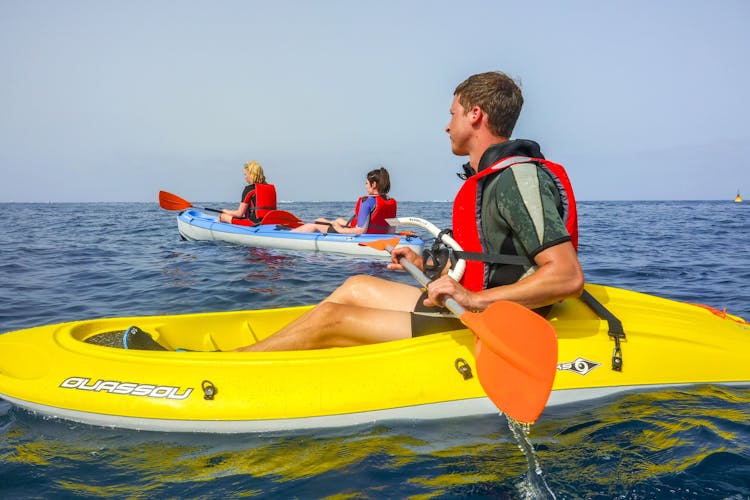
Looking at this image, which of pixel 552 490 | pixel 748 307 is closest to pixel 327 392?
pixel 552 490

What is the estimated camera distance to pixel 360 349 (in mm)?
3162

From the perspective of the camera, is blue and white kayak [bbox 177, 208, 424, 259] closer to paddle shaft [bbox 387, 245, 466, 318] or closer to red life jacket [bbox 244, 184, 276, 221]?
red life jacket [bbox 244, 184, 276, 221]

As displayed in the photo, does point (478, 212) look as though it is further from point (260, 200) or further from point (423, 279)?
point (260, 200)

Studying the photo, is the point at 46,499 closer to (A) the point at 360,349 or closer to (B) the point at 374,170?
(A) the point at 360,349

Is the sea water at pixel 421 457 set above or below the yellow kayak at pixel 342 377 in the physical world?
below

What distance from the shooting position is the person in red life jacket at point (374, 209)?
10.0 meters

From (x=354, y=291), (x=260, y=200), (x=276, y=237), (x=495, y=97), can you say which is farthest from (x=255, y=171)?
(x=495, y=97)

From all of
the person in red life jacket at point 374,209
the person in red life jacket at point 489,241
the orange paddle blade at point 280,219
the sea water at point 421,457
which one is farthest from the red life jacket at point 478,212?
the orange paddle blade at point 280,219

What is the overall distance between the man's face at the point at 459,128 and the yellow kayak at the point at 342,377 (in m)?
1.06

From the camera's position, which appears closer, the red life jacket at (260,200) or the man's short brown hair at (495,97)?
the man's short brown hair at (495,97)

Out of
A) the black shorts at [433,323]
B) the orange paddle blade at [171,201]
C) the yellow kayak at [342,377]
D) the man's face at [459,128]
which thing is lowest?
the yellow kayak at [342,377]

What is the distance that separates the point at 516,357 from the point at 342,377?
1.00m

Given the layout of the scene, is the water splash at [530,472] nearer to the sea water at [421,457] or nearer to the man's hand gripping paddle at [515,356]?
the sea water at [421,457]

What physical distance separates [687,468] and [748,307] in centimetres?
444
